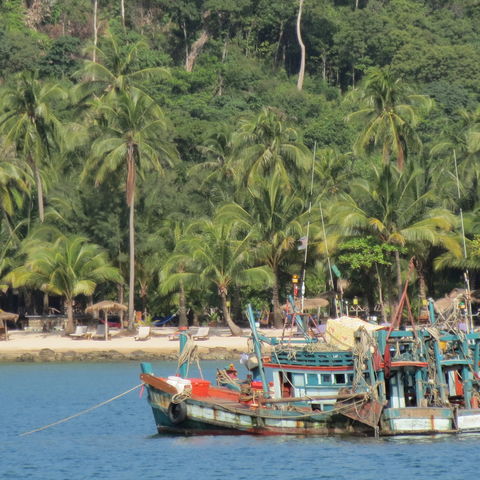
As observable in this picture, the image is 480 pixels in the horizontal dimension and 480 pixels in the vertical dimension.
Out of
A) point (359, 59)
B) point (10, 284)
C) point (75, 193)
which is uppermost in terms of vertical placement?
point (359, 59)

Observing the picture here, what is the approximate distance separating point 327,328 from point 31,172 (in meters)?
39.8

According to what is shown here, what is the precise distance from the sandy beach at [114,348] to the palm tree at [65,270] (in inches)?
106

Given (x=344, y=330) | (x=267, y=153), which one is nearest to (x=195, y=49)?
(x=267, y=153)

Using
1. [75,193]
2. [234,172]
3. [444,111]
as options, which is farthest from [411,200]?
[444,111]

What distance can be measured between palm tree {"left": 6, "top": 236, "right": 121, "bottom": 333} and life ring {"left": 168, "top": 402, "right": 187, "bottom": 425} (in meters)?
28.6

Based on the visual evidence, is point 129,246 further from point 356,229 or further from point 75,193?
point 356,229

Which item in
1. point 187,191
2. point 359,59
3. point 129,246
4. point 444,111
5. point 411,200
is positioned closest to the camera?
point 411,200

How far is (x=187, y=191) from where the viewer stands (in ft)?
252

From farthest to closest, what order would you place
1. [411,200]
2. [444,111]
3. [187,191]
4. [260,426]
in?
[444,111] → [187,191] → [411,200] → [260,426]

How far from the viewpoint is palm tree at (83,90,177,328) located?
219 ft

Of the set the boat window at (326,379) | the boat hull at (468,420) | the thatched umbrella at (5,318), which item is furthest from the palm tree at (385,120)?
the boat hull at (468,420)

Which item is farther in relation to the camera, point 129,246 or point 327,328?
point 129,246

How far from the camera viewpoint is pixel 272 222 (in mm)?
65688

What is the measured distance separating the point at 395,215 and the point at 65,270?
17.9 metres
